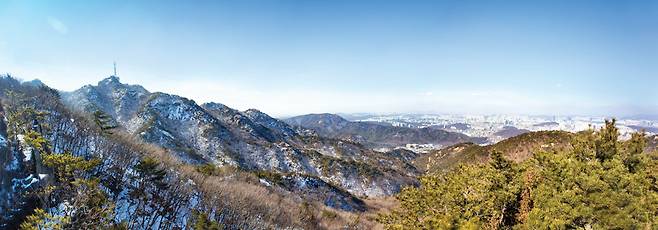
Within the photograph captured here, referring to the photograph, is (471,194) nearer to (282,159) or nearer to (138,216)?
(138,216)

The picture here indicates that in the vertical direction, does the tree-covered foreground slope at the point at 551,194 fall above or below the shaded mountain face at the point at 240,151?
above

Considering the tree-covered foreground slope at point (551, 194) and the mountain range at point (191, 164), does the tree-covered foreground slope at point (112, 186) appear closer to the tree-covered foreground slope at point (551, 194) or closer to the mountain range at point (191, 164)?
the mountain range at point (191, 164)

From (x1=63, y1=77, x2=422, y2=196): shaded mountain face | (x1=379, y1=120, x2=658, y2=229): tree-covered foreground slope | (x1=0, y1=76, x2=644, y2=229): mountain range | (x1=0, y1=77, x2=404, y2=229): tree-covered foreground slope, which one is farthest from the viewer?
(x1=63, y1=77, x2=422, y2=196): shaded mountain face

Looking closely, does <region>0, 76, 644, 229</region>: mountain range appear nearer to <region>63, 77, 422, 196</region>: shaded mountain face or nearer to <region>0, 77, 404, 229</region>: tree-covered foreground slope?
<region>0, 77, 404, 229</region>: tree-covered foreground slope

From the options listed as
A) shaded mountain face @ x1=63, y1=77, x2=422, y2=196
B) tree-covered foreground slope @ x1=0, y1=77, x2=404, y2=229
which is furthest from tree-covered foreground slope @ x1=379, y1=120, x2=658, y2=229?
shaded mountain face @ x1=63, y1=77, x2=422, y2=196

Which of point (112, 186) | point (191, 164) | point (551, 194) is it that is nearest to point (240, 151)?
point (191, 164)

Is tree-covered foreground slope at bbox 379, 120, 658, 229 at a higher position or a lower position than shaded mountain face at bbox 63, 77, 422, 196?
higher

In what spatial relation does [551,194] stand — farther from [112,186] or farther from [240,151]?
[240,151]

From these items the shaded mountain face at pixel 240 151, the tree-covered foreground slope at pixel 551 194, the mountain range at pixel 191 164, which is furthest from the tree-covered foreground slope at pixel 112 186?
the tree-covered foreground slope at pixel 551 194

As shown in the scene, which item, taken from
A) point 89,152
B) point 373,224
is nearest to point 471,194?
point 89,152
